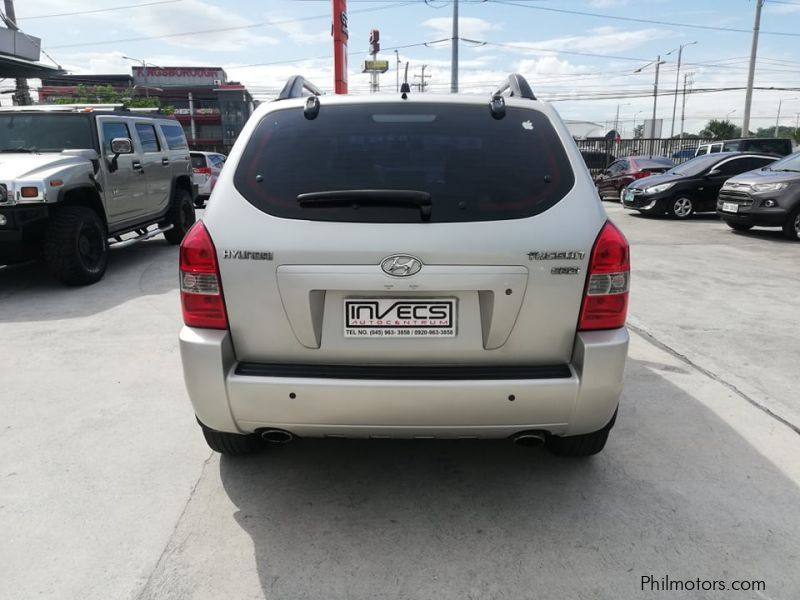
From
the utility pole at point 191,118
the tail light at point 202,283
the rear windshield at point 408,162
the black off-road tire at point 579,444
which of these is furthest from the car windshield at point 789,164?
the utility pole at point 191,118

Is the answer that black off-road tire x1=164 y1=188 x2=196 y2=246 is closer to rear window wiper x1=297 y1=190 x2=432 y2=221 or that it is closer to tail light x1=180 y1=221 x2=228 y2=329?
tail light x1=180 y1=221 x2=228 y2=329

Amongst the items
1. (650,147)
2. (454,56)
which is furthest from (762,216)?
(650,147)

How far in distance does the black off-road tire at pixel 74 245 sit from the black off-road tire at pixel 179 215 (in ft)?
8.41

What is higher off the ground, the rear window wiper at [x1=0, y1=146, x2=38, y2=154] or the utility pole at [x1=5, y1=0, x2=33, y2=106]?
the utility pole at [x1=5, y1=0, x2=33, y2=106]

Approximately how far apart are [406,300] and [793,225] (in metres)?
10.3

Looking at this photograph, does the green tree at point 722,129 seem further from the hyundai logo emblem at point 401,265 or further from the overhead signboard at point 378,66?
the hyundai logo emblem at point 401,265

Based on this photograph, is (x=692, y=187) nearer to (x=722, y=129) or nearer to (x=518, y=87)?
(x=518, y=87)

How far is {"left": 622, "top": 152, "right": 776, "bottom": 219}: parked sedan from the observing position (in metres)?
13.6

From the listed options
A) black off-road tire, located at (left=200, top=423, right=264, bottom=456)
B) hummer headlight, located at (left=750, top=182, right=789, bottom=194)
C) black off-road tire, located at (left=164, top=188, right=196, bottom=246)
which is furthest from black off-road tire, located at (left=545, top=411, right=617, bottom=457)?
hummer headlight, located at (left=750, top=182, right=789, bottom=194)

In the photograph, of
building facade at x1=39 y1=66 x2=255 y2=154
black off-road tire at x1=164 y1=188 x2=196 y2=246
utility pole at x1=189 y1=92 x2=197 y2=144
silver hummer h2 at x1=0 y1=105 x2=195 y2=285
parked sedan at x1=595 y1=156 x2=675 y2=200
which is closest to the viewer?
silver hummer h2 at x1=0 y1=105 x2=195 y2=285

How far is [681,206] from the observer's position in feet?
45.1

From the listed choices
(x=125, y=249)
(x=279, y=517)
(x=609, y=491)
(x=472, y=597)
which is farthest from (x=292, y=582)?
(x=125, y=249)

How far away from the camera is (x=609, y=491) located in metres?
2.74

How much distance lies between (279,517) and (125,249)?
27.8 feet
